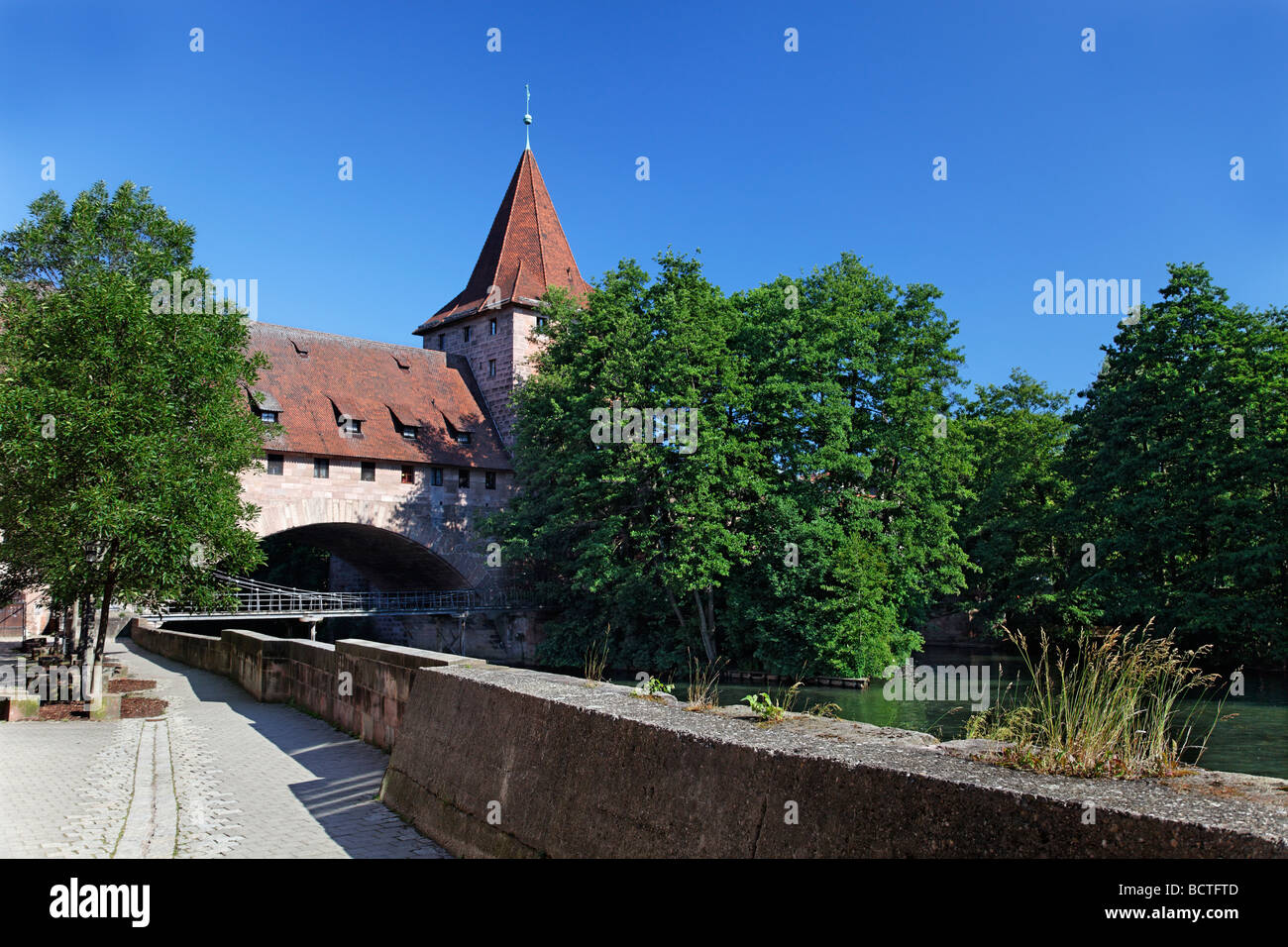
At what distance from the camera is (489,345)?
4156 centimetres

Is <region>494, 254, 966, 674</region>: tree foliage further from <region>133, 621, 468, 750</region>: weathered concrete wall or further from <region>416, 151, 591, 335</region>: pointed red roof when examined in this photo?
<region>416, 151, 591, 335</region>: pointed red roof

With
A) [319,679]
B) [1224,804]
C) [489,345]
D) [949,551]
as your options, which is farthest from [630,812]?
[489,345]

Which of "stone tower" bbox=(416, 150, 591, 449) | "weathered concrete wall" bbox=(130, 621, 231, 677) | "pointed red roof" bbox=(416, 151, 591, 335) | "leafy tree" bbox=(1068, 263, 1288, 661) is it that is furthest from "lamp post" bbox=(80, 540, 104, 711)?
"pointed red roof" bbox=(416, 151, 591, 335)

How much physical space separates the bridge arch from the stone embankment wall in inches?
1101

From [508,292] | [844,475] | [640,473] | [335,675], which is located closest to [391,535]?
A: [508,292]

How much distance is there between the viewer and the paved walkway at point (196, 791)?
597cm

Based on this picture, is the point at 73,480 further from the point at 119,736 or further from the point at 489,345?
the point at 489,345

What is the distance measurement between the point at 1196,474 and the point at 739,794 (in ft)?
82.5

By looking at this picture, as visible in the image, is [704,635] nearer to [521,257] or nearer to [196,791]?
[196,791]

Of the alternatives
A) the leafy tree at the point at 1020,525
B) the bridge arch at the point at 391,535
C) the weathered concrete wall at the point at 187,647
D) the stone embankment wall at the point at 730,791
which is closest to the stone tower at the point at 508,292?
the bridge arch at the point at 391,535

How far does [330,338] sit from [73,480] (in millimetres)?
28491

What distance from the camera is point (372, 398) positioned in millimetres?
37875

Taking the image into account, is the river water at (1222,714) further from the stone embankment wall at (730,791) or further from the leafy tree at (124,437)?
the leafy tree at (124,437)

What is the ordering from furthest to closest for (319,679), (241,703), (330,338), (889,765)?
(330,338)
(241,703)
(319,679)
(889,765)
